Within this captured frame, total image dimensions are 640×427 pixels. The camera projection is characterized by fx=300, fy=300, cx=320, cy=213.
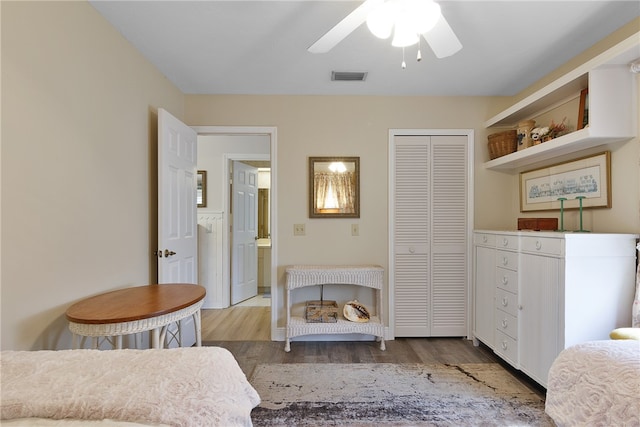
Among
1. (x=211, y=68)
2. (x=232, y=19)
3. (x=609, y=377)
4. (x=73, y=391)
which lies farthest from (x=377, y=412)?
(x=211, y=68)

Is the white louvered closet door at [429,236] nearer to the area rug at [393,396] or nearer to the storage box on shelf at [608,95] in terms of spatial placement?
the area rug at [393,396]

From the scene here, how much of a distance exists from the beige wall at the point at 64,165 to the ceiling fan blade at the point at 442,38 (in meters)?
1.79

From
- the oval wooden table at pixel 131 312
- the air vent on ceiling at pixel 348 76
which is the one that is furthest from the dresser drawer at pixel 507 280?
the oval wooden table at pixel 131 312

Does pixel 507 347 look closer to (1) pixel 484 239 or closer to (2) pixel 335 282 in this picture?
(1) pixel 484 239

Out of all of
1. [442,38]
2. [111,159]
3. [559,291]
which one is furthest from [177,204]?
[559,291]

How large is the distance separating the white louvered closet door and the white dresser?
0.63m

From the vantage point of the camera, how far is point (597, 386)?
108 centimetres

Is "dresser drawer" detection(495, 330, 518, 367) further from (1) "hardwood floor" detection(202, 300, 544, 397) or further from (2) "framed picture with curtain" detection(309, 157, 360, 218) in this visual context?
(2) "framed picture with curtain" detection(309, 157, 360, 218)

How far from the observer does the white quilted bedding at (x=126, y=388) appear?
0.71 m

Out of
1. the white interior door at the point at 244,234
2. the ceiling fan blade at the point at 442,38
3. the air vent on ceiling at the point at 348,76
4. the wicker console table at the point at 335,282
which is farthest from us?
the white interior door at the point at 244,234

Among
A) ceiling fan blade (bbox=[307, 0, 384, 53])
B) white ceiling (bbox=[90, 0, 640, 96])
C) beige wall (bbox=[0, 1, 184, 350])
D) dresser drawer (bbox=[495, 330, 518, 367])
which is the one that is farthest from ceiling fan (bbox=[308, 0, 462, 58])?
dresser drawer (bbox=[495, 330, 518, 367])

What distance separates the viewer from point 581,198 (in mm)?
2066

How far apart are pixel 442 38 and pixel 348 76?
117cm

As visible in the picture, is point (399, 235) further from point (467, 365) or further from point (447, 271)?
point (467, 365)
